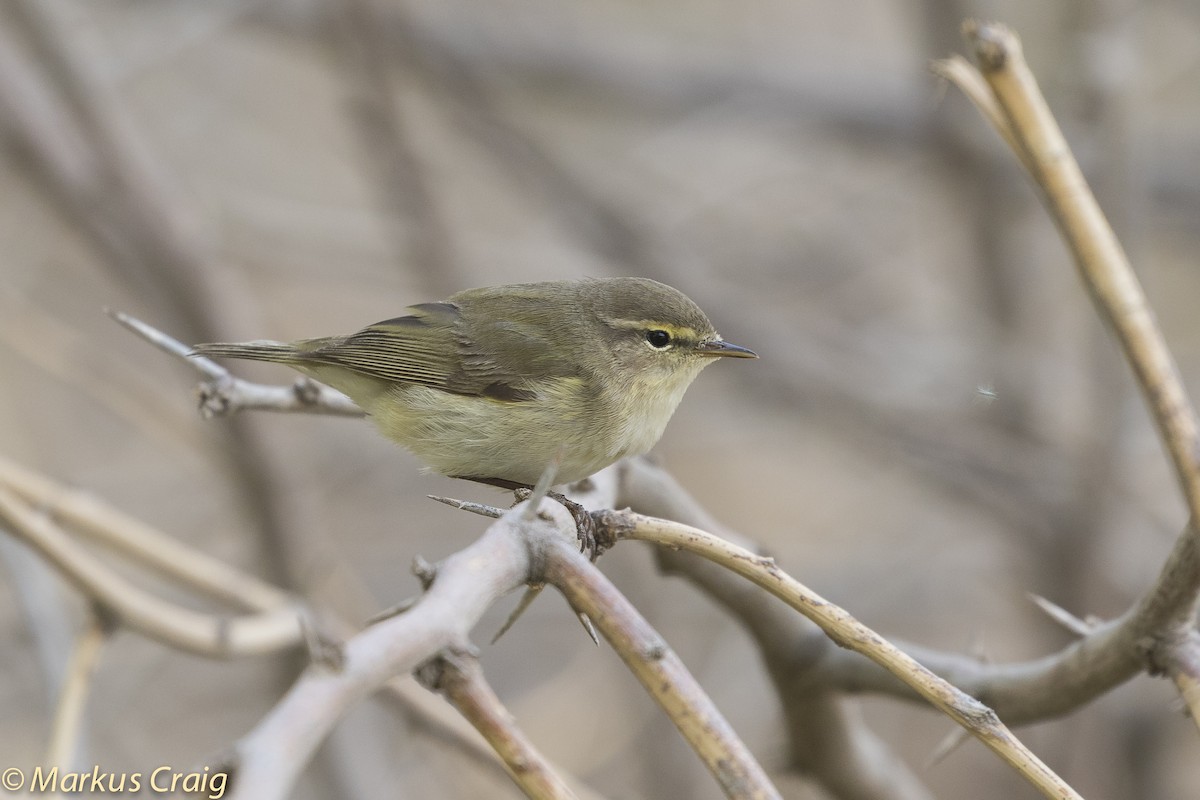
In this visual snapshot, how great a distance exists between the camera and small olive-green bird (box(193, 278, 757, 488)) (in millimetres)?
3338

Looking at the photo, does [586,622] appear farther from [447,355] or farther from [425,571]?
[447,355]

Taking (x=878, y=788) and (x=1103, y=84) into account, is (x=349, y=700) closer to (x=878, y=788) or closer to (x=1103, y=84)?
(x=878, y=788)

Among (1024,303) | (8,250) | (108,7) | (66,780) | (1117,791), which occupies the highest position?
(1024,303)

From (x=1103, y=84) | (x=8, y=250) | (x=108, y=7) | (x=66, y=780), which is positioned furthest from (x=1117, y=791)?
(x=108, y=7)

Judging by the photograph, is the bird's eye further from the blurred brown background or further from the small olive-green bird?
the blurred brown background

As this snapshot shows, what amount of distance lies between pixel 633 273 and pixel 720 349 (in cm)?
257

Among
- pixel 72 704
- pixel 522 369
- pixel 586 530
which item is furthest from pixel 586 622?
pixel 522 369

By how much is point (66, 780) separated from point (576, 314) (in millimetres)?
2066

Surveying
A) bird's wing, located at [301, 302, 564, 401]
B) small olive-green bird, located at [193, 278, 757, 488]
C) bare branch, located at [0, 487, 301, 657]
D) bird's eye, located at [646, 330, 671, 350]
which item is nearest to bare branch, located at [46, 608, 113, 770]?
bare branch, located at [0, 487, 301, 657]

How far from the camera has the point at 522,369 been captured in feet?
11.4

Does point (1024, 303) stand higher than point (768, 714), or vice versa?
point (1024, 303)

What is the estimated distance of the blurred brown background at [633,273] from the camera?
5191 mm

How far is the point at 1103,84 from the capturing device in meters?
4.97

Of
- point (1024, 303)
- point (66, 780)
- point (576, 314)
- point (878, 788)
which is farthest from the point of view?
point (1024, 303)
